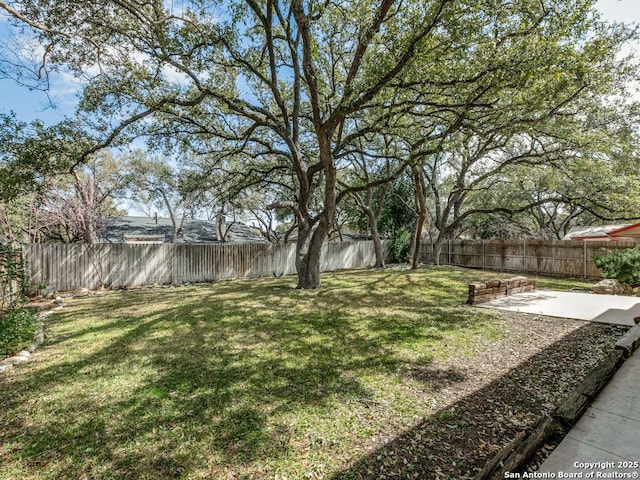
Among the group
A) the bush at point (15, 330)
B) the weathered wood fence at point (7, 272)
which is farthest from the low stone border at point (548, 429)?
the weathered wood fence at point (7, 272)

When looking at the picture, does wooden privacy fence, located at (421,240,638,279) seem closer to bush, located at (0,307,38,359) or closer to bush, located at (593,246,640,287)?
bush, located at (593,246,640,287)

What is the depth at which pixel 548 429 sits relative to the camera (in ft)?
6.50

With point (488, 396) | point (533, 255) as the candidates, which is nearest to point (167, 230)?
point (533, 255)

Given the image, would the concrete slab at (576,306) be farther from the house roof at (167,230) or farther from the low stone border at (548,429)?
the house roof at (167,230)

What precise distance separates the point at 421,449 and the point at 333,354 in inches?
68.9

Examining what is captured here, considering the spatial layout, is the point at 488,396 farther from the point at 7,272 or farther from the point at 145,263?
the point at 145,263

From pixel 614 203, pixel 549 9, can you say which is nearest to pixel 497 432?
pixel 549 9

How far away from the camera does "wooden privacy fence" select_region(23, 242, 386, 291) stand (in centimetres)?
845

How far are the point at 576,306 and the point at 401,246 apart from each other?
39.0 ft

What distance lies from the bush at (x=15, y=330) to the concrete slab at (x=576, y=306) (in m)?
7.67

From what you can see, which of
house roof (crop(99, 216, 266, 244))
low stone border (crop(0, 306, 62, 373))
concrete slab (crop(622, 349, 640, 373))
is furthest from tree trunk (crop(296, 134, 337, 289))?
house roof (crop(99, 216, 266, 244))

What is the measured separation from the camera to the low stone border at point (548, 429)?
5.45ft

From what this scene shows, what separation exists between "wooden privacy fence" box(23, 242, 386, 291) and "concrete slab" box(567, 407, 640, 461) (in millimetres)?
9611

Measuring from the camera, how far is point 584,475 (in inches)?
65.3
